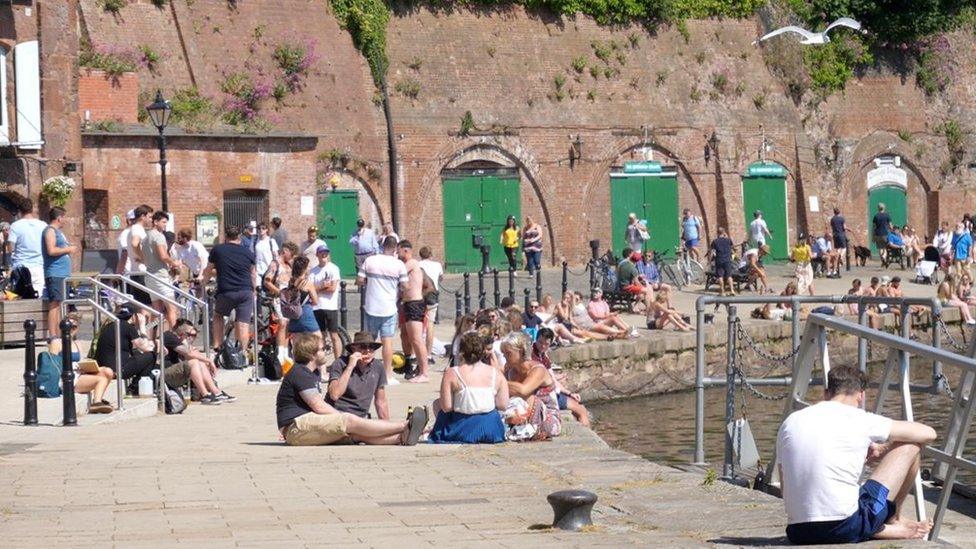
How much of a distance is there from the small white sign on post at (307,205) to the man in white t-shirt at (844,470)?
2690 centimetres

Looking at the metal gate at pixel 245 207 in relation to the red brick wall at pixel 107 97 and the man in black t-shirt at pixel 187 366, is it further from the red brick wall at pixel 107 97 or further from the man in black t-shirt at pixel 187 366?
the man in black t-shirt at pixel 187 366

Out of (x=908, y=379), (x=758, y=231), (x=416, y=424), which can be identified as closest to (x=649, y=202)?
(x=758, y=231)

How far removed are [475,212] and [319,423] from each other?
2645 centimetres

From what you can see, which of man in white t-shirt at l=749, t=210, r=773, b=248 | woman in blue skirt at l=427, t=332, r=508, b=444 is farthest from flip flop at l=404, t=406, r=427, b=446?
man in white t-shirt at l=749, t=210, r=773, b=248

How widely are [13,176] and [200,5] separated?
747 cm

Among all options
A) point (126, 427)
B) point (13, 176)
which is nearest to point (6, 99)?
point (13, 176)

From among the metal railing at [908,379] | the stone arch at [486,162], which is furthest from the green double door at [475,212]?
the metal railing at [908,379]

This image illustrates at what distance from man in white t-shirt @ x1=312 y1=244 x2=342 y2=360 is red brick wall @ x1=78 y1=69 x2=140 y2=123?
14.2 meters

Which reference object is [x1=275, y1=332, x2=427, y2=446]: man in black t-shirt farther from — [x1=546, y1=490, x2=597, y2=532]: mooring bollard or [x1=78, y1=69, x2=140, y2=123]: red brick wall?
[x1=78, y1=69, x2=140, y2=123]: red brick wall

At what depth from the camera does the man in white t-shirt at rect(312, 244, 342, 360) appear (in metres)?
19.8

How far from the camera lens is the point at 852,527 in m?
8.92

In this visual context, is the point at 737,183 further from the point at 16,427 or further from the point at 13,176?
the point at 16,427

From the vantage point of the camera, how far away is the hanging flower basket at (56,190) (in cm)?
3077

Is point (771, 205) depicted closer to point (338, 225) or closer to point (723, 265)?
point (723, 265)
